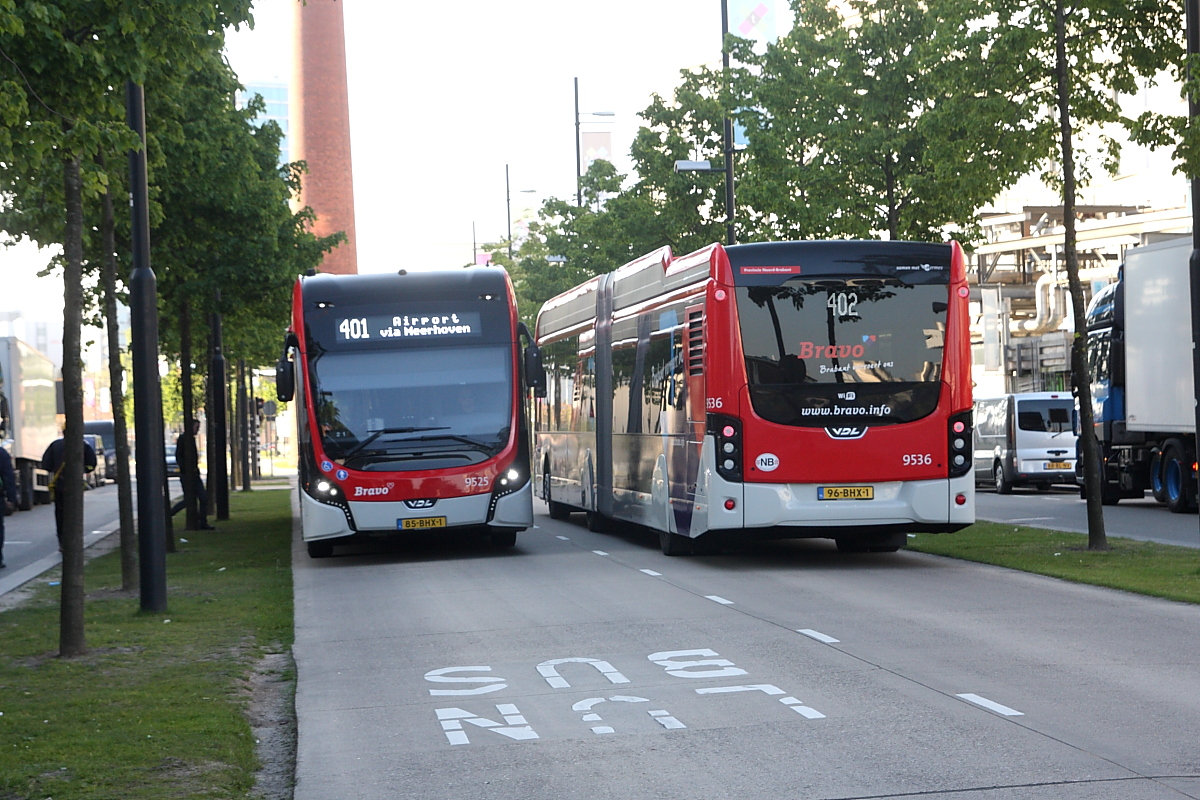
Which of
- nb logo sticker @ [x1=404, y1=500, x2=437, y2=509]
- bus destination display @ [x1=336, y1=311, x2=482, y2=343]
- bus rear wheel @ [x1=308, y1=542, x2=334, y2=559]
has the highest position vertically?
bus destination display @ [x1=336, y1=311, x2=482, y2=343]

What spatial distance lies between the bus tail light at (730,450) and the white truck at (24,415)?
24.7m

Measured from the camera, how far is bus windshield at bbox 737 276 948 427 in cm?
1595

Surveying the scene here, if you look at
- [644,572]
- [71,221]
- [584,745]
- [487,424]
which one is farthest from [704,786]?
[487,424]

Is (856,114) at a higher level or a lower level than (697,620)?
higher

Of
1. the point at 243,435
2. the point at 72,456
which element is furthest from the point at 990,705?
the point at 243,435

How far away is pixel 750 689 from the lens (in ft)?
29.5

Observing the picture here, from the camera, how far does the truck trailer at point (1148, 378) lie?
25297 millimetres

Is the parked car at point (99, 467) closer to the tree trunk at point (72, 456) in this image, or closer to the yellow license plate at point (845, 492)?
the yellow license plate at point (845, 492)

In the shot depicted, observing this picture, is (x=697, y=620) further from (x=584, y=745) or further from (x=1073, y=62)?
(x=1073, y=62)

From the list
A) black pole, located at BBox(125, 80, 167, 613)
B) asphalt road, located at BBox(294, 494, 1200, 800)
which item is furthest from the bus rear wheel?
black pole, located at BBox(125, 80, 167, 613)

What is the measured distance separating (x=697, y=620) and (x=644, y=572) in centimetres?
421

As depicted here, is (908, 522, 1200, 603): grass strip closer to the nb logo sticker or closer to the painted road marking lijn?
the painted road marking lijn

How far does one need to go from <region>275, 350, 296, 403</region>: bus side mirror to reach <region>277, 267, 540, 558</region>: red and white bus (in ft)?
0.07

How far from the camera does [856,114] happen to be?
2709cm
